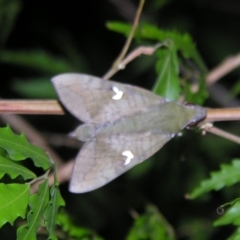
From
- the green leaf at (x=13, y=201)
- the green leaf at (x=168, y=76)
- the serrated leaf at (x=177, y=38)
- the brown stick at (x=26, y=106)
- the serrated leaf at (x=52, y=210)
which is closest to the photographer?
the green leaf at (x=13, y=201)

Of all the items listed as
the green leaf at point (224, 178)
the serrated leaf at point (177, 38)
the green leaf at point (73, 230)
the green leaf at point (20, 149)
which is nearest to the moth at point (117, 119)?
the green leaf at point (20, 149)

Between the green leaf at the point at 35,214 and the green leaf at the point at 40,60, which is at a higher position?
the green leaf at the point at 35,214

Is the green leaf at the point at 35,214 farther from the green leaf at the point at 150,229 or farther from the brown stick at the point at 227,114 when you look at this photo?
the green leaf at the point at 150,229

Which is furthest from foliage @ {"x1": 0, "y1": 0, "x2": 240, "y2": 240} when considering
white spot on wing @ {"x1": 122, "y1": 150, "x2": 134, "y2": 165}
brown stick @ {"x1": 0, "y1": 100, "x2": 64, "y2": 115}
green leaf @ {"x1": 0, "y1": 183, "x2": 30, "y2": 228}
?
white spot on wing @ {"x1": 122, "y1": 150, "x2": 134, "y2": 165}

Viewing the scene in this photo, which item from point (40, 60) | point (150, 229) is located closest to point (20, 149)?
point (150, 229)

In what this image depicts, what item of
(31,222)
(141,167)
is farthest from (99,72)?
(31,222)

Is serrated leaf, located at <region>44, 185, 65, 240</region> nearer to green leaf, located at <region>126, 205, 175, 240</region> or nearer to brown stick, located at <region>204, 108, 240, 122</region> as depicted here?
brown stick, located at <region>204, 108, 240, 122</region>

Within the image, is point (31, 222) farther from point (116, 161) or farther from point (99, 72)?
point (99, 72)
